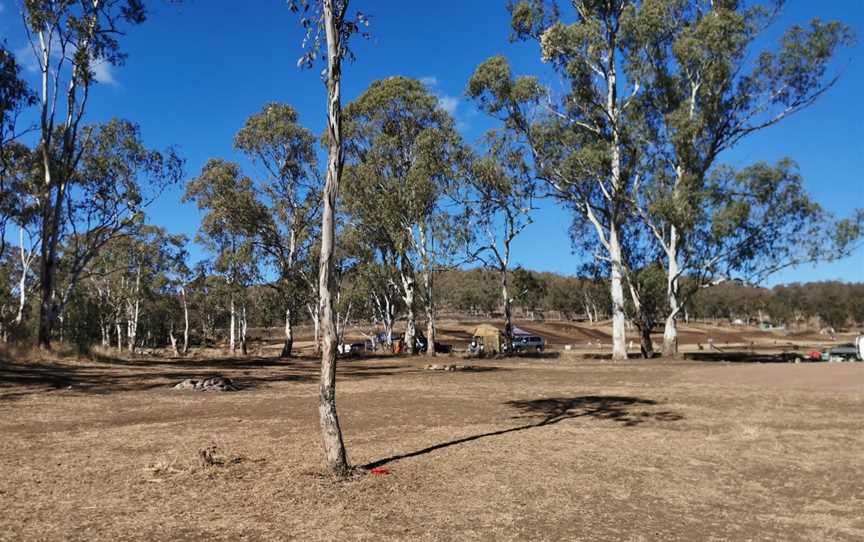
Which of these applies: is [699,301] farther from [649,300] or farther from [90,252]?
[90,252]

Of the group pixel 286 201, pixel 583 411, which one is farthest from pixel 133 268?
pixel 583 411

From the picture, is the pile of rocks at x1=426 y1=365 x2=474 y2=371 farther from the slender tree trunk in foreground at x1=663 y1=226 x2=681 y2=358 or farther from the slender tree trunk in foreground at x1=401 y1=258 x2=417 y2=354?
the slender tree trunk in foreground at x1=401 y1=258 x2=417 y2=354

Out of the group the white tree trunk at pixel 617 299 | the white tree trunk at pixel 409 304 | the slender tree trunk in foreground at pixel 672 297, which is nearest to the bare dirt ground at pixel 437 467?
the slender tree trunk in foreground at pixel 672 297

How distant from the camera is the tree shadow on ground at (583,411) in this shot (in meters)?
10.2

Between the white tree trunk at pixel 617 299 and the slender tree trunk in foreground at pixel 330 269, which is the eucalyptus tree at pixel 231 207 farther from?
the slender tree trunk in foreground at pixel 330 269

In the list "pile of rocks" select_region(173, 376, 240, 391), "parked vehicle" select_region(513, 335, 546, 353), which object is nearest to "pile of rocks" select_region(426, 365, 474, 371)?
"pile of rocks" select_region(173, 376, 240, 391)

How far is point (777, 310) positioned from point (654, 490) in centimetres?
11718

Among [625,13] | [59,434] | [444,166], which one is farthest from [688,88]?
[59,434]

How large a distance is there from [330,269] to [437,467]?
8.67 feet

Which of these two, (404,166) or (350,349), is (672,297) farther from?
(350,349)

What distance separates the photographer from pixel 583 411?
12.1m

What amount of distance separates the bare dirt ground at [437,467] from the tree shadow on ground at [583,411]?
57mm

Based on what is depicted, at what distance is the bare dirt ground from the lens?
5023 millimetres

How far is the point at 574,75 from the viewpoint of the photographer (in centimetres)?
2966
